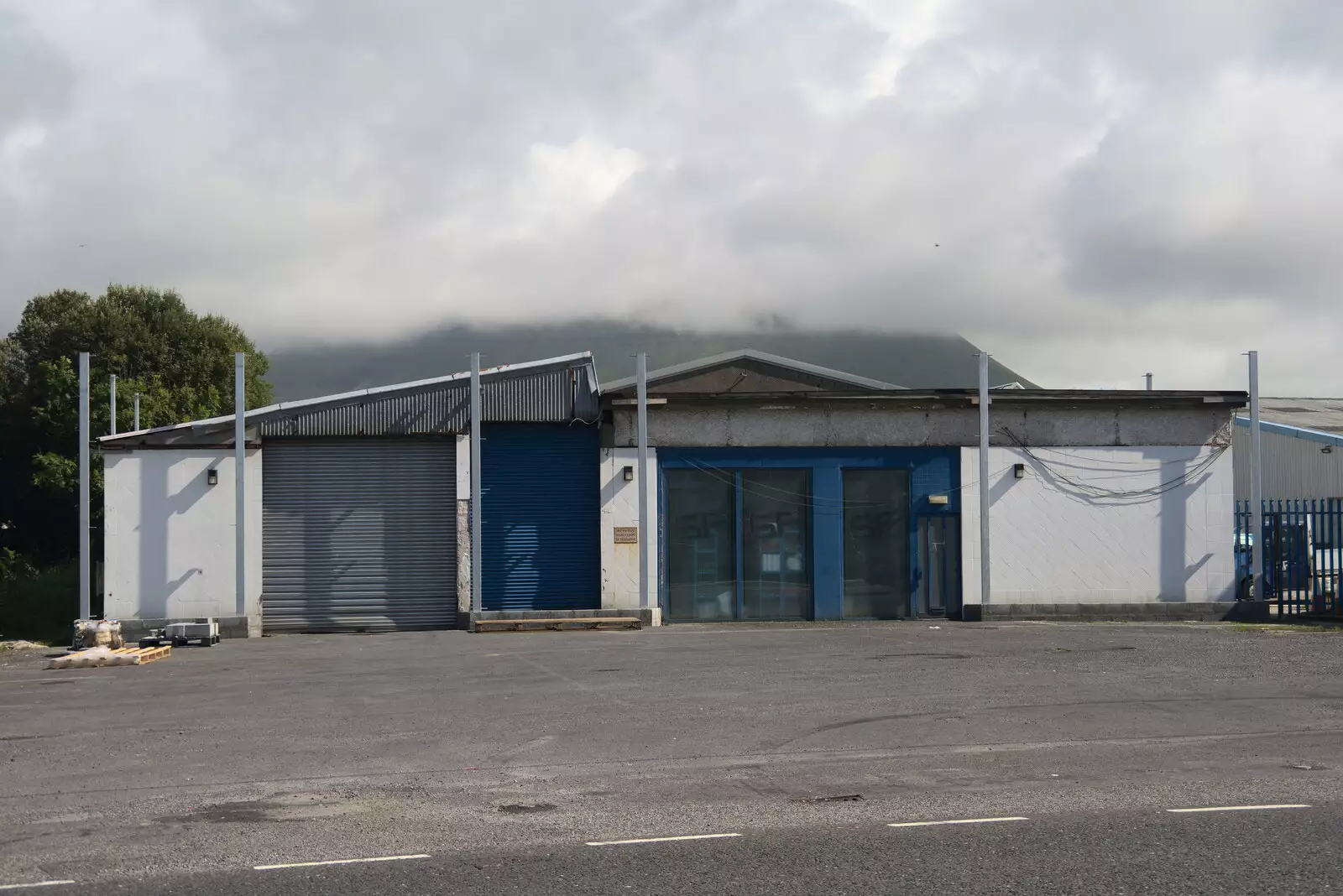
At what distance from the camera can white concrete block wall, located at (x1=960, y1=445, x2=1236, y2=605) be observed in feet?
80.3

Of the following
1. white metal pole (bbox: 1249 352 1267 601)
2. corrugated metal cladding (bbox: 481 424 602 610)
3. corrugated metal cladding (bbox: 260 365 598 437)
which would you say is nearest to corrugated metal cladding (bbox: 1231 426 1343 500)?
white metal pole (bbox: 1249 352 1267 601)

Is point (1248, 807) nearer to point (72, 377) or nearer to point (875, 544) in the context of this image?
point (875, 544)

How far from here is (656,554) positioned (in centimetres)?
2406

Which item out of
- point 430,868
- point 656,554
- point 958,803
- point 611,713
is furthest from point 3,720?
point 656,554

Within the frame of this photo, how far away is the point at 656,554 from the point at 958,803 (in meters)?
16.2

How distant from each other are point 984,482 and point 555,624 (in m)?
8.73

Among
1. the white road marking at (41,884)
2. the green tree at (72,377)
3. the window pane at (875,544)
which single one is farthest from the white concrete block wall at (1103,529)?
the green tree at (72,377)

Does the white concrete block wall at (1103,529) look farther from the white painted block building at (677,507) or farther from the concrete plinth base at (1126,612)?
the concrete plinth base at (1126,612)

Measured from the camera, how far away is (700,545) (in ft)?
80.0

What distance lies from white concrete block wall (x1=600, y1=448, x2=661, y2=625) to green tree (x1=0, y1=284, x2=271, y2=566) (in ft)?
84.7

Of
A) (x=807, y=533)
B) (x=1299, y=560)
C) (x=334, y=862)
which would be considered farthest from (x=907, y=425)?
(x=334, y=862)

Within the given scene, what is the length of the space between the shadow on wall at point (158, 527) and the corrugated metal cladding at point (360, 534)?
139 centimetres

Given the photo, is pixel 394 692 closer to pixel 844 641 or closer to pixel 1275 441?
pixel 844 641

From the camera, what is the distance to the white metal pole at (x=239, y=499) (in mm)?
22750
